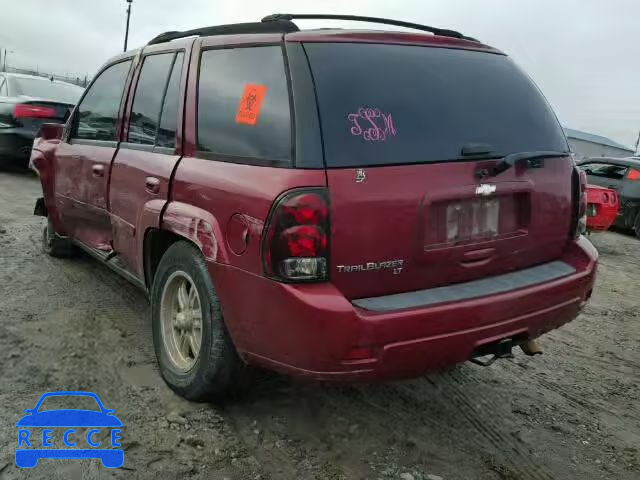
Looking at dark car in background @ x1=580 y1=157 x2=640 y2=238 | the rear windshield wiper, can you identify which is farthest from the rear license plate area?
dark car in background @ x1=580 y1=157 x2=640 y2=238

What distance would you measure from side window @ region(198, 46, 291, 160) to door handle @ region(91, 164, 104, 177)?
4.00 ft

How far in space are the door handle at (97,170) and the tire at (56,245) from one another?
1361mm

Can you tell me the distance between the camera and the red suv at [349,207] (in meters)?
2.24

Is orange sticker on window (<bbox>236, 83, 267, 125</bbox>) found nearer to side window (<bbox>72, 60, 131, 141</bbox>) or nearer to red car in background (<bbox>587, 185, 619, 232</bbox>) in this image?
side window (<bbox>72, 60, 131, 141</bbox>)

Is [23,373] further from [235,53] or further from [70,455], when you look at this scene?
[235,53]

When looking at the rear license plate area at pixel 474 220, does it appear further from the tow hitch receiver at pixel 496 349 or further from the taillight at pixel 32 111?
the taillight at pixel 32 111

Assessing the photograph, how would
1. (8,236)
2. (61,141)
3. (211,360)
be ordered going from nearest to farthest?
(211,360)
(61,141)
(8,236)

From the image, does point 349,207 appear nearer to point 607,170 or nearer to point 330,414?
point 330,414

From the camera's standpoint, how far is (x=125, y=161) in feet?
11.4

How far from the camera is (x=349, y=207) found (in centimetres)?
224

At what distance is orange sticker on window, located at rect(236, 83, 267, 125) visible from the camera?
254cm

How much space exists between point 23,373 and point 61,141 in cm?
224

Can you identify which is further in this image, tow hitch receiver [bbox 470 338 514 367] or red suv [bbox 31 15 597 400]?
tow hitch receiver [bbox 470 338 514 367]

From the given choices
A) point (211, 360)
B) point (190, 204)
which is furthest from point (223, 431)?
point (190, 204)
